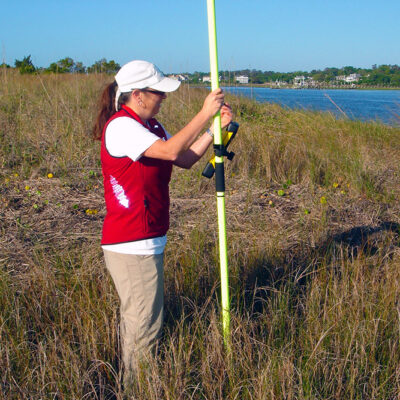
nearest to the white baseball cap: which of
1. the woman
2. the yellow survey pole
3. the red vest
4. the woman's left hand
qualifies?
the woman

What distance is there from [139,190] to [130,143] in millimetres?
233

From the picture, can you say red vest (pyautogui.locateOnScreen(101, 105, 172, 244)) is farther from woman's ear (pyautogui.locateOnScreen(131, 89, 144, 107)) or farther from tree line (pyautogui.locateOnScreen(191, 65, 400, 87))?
tree line (pyautogui.locateOnScreen(191, 65, 400, 87))

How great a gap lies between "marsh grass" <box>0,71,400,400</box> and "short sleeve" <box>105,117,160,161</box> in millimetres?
992

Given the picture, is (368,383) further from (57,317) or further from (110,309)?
(57,317)

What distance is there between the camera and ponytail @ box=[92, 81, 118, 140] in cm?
246

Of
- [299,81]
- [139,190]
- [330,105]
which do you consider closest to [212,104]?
[139,190]

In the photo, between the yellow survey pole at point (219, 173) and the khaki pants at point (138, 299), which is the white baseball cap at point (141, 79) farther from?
the khaki pants at point (138, 299)

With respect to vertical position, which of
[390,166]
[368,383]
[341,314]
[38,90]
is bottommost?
[368,383]

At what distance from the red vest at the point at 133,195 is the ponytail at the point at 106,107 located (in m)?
0.19

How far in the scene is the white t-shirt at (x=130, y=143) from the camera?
2160 mm

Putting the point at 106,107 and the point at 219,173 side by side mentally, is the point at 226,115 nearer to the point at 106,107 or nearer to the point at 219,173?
the point at 219,173

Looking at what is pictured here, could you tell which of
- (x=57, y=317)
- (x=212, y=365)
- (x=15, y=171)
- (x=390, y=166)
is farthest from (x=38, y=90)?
(x=212, y=365)

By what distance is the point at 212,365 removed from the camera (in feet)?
8.07

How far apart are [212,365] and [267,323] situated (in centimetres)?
52
